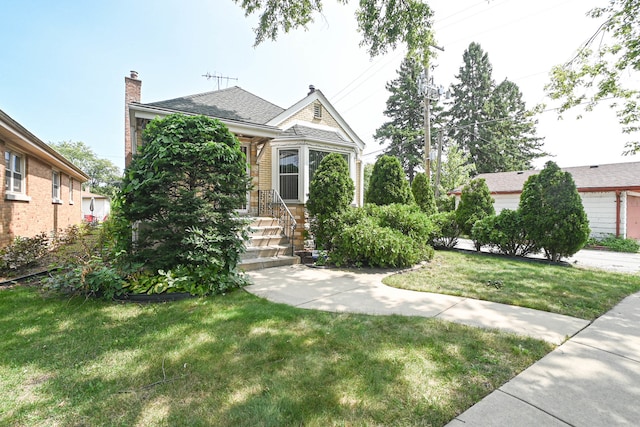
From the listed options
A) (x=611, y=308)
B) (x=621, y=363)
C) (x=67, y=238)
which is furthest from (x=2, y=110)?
(x=611, y=308)

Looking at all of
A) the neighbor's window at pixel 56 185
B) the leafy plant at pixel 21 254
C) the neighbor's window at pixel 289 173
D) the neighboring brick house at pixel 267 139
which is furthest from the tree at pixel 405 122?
the leafy plant at pixel 21 254

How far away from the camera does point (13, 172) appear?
7.68 meters

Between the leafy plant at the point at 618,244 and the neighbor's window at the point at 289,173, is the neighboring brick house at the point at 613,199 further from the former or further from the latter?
the neighbor's window at the point at 289,173

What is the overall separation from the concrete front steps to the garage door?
1702 centimetres

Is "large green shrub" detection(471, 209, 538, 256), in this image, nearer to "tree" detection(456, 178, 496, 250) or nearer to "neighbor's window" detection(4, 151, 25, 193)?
"tree" detection(456, 178, 496, 250)

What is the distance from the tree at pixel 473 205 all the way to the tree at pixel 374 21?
5.06 m

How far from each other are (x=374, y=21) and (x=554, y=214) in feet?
24.7

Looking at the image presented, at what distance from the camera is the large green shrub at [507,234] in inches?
334

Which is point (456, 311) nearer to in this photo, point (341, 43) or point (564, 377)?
point (564, 377)

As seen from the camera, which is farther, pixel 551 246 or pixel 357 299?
pixel 551 246

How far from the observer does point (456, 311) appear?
384 cm

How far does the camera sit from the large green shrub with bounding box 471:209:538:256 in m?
8.47

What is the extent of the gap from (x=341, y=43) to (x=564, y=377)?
10.7 metres

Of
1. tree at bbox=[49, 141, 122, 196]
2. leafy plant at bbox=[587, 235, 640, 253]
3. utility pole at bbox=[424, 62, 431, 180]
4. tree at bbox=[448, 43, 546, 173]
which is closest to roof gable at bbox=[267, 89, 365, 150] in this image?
utility pole at bbox=[424, 62, 431, 180]
